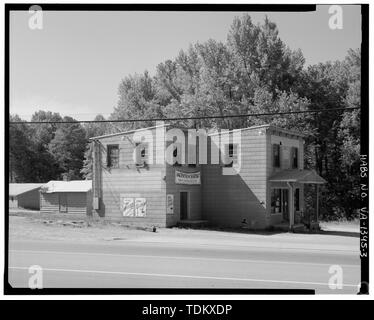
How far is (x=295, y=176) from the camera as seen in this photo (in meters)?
25.1

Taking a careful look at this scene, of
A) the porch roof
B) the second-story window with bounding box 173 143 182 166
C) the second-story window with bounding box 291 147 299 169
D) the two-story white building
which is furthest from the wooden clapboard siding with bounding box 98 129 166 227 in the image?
the second-story window with bounding box 291 147 299 169

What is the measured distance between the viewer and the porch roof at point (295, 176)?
24859 millimetres

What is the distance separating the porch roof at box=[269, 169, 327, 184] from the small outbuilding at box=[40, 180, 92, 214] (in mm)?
18286

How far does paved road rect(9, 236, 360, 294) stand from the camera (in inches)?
327

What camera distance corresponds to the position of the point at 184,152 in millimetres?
25938

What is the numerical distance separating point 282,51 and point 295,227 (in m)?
16.7

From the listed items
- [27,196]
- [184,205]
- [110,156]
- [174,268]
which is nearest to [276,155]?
[184,205]

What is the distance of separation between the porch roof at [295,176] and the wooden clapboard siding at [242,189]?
850 mm

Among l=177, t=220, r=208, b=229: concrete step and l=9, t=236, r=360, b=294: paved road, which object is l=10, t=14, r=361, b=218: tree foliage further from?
l=9, t=236, r=360, b=294: paved road

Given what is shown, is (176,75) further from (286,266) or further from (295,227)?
(286,266)

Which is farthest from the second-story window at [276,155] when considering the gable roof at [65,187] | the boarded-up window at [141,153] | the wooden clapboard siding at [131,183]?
the gable roof at [65,187]

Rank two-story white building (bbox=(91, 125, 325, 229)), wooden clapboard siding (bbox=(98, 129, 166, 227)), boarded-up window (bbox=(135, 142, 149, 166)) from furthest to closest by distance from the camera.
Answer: boarded-up window (bbox=(135, 142, 149, 166)) → two-story white building (bbox=(91, 125, 325, 229)) → wooden clapboard siding (bbox=(98, 129, 166, 227))

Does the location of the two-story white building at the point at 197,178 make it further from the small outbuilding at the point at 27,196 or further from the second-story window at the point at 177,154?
the small outbuilding at the point at 27,196
